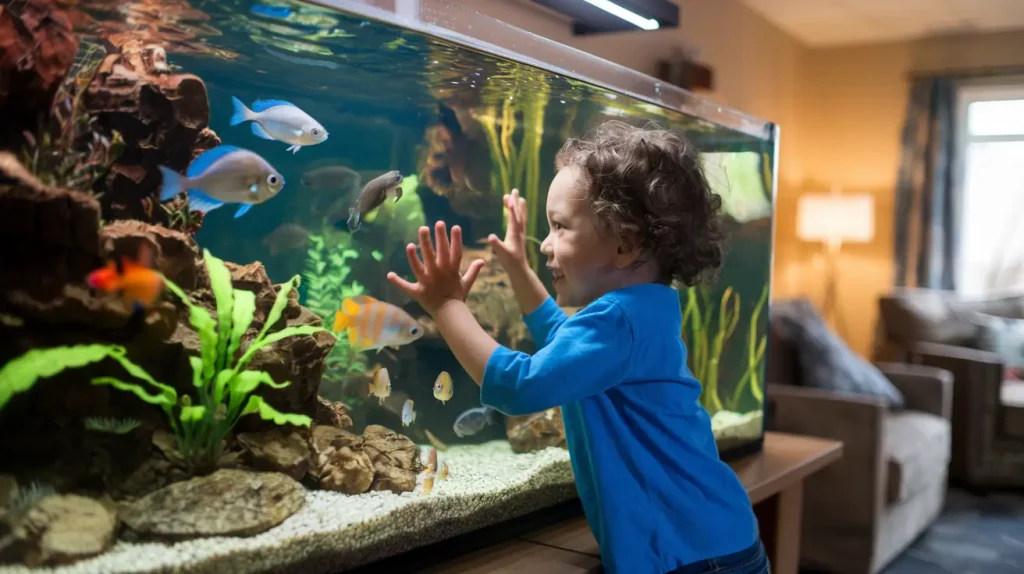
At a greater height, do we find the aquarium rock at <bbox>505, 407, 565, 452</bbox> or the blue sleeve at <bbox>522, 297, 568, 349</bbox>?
the blue sleeve at <bbox>522, 297, 568, 349</bbox>

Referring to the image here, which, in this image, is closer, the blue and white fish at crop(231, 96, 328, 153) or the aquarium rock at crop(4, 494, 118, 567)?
the aquarium rock at crop(4, 494, 118, 567)

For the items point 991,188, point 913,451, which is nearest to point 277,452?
point 913,451

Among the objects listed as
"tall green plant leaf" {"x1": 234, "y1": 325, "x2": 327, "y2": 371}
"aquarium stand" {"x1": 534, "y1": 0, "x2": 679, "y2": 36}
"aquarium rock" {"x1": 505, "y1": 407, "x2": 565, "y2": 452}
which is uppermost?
"aquarium stand" {"x1": 534, "y1": 0, "x2": 679, "y2": 36}

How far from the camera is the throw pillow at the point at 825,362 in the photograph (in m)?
3.61

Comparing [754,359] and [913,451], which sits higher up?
[754,359]

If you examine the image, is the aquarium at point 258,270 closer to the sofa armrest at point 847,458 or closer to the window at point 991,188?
the sofa armrest at point 847,458

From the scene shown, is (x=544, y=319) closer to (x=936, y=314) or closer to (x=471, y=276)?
(x=471, y=276)

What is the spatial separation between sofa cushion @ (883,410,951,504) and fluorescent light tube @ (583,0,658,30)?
1.93m

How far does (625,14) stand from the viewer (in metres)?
2.31

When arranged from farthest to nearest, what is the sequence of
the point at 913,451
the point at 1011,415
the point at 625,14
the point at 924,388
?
1. the point at 1011,415
2. the point at 924,388
3. the point at 913,451
4. the point at 625,14

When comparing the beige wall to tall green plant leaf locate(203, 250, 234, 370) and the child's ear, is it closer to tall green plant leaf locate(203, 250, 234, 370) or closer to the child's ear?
the child's ear

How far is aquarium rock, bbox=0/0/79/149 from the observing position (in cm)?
95

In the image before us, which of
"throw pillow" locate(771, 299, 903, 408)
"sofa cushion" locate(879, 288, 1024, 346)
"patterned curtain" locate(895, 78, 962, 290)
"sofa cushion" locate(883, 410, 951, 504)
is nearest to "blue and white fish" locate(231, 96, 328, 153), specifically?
"sofa cushion" locate(883, 410, 951, 504)

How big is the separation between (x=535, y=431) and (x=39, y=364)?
3.47 feet
